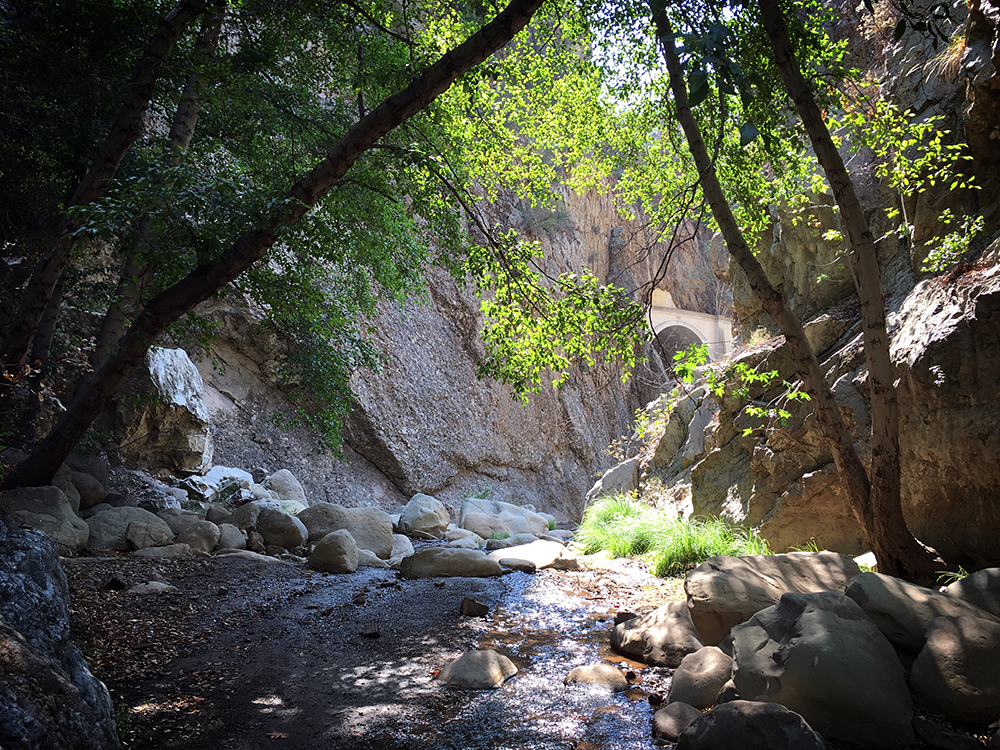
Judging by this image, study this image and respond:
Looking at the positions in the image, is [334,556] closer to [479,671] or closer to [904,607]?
[479,671]

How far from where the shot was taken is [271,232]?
15.9 ft

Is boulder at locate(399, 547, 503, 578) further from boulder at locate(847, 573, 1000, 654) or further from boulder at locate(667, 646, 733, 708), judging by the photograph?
boulder at locate(847, 573, 1000, 654)

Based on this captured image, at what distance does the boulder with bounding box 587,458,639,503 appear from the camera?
1256 centimetres

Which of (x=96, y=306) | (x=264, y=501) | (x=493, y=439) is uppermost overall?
(x=493, y=439)

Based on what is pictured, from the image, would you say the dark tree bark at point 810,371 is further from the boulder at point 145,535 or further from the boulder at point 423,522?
the boulder at point 423,522

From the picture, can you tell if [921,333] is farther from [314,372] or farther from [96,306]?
[96,306]

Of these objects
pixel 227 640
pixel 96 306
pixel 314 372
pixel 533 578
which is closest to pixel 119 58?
pixel 96 306

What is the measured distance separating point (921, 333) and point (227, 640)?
6095 mm

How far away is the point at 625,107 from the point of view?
23.5 ft

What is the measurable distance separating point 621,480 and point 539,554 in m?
5.57

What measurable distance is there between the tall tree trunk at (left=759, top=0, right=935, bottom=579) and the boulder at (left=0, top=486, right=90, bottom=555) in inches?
281

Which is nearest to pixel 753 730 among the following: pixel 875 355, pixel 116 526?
pixel 875 355

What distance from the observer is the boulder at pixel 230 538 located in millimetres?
7175

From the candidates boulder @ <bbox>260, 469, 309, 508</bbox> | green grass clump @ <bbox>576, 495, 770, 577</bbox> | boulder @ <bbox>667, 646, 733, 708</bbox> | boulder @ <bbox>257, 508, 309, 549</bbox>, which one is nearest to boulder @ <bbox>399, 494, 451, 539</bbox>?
boulder @ <bbox>260, 469, 309, 508</bbox>
